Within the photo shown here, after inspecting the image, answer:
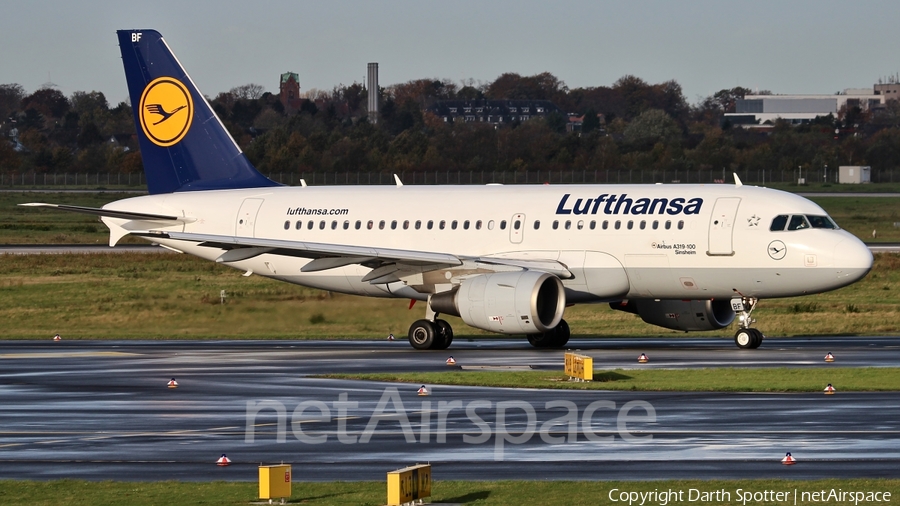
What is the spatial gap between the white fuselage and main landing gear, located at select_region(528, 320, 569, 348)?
1.52 metres

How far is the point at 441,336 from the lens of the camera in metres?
37.6

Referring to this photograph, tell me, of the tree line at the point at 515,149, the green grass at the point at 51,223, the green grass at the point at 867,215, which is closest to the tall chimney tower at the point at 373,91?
the tree line at the point at 515,149

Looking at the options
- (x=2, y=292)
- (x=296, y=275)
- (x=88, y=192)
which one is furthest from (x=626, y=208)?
(x=88, y=192)

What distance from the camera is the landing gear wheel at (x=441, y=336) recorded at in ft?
123

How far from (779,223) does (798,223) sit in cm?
46

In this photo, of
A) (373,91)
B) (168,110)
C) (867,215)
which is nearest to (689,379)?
(168,110)

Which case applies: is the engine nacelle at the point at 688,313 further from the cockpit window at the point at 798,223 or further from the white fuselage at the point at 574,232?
the cockpit window at the point at 798,223

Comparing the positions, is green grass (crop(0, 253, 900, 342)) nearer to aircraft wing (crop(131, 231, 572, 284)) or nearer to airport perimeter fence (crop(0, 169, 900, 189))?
aircraft wing (crop(131, 231, 572, 284))

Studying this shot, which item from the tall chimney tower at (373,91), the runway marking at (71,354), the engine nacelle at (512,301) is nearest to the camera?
the engine nacelle at (512,301)

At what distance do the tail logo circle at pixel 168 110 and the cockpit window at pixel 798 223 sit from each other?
61.0 feet

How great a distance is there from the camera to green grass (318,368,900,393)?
1033 inches

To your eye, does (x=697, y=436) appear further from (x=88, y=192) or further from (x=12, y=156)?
(x=12, y=156)

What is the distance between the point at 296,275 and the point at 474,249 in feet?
19.0

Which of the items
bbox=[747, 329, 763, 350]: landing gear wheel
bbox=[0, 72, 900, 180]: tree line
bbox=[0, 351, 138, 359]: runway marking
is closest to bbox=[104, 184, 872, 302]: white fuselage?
bbox=[747, 329, 763, 350]: landing gear wheel
